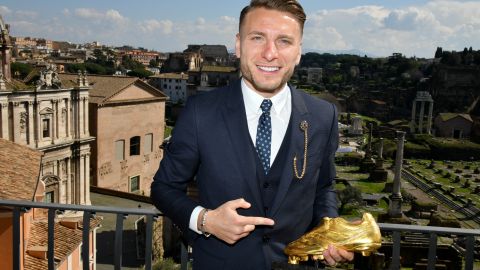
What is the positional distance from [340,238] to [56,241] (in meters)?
9.34

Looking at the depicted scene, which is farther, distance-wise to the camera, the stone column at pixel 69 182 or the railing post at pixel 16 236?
the stone column at pixel 69 182

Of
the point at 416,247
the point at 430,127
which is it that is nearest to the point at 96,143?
the point at 416,247

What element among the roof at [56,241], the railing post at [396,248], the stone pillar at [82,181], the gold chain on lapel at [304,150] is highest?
the gold chain on lapel at [304,150]

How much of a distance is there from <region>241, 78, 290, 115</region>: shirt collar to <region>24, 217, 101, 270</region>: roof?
755 cm

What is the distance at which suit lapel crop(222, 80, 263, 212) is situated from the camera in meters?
2.52

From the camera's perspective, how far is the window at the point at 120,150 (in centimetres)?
2900

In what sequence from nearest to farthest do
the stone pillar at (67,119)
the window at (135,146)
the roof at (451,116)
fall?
the stone pillar at (67,119), the window at (135,146), the roof at (451,116)

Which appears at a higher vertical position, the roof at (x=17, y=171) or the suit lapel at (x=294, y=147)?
the suit lapel at (x=294, y=147)

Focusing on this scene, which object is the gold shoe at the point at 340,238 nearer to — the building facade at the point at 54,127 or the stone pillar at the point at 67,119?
the building facade at the point at 54,127

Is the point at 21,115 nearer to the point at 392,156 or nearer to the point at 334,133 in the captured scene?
the point at 334,133

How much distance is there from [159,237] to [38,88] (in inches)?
340

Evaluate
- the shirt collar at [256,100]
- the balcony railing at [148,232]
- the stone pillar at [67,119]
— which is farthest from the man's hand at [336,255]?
the stone pillar at [67,119]

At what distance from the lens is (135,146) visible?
101 ft

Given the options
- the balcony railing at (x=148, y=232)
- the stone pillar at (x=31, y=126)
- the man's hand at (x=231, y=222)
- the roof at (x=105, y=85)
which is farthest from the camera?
the roof at (x=105, y=85)
